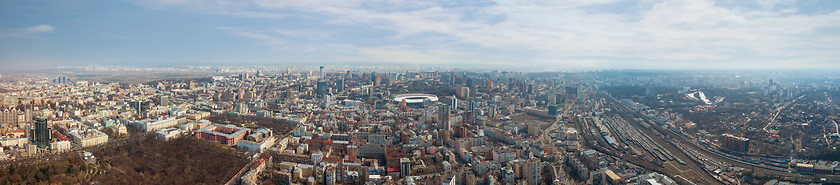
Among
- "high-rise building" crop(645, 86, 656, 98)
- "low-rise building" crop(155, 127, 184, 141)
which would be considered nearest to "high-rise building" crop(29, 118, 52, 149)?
"low-rise building" crop(155, 127, 184, 141)

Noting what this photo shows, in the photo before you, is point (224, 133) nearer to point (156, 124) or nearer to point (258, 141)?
point (258, 141)

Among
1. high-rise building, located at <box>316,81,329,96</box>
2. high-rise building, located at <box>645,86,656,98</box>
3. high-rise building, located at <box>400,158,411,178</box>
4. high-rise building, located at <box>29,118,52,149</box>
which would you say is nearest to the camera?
high-rise building, located at <box>400,158,411,178</box>

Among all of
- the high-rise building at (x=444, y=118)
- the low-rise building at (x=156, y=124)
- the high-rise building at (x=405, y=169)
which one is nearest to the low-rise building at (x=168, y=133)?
the low-rise building at (x=156, y=124)

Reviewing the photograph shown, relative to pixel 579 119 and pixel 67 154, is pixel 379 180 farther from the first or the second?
pixel 579 119

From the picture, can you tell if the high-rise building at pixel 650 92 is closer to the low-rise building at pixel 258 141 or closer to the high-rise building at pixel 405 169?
the high-rise building at pixel 405 169

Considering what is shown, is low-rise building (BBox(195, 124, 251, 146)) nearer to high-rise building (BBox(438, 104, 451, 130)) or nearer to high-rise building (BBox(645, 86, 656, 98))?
high-rise building (BBox(438, 104, 451, 130))

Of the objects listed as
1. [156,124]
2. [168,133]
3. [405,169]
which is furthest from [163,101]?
[405,169]
